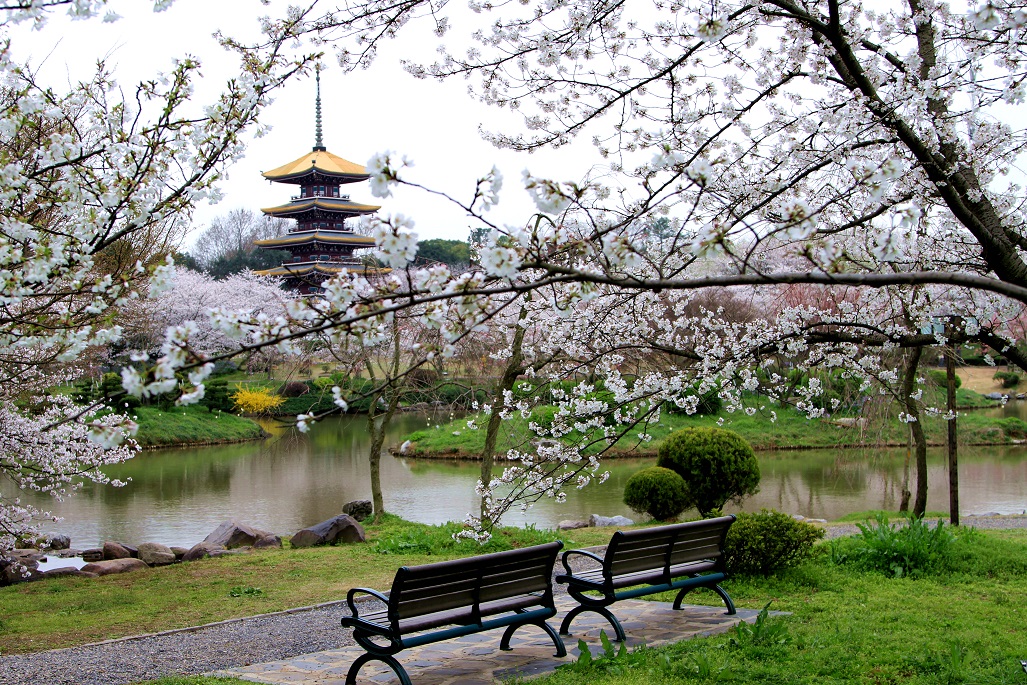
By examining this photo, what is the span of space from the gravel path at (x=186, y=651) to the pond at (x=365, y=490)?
21.9ft

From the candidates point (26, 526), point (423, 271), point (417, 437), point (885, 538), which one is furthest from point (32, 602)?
point (417, 437)

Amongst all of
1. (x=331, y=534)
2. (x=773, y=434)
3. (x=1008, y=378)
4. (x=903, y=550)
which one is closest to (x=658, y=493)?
(x=331, y=534)

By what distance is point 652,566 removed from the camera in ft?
18.8

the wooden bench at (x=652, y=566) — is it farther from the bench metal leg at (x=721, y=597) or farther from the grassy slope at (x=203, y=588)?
the grassy slope at (x=203, y=588)

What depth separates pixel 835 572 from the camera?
6742mm

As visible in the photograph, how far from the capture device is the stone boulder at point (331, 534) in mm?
10711

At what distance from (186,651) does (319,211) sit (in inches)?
1473

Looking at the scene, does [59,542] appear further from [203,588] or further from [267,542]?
[203,588]

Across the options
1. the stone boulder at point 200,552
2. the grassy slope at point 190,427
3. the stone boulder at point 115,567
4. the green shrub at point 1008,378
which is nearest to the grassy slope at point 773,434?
the grassy slope at point 190,427

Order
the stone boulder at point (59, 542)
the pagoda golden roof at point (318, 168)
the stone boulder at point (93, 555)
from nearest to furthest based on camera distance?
the stone boulder at point (93, 555)
the stone boulder at point (59, 542)
the pagoda golden roof at point (318, 168)

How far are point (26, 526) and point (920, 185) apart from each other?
31.5 feet

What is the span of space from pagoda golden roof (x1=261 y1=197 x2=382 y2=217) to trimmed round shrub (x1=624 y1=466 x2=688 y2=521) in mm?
30405

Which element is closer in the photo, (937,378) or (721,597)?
(721,597)

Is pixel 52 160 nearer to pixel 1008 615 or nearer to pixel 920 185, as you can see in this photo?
pixel 920 185
